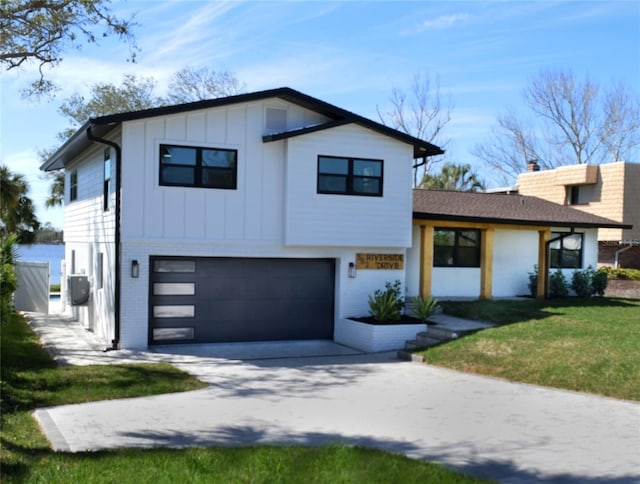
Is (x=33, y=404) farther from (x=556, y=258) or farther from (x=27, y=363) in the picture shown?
(x=556, y=258)

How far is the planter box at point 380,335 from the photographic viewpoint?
14.3 m

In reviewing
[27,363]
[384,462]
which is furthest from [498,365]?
[27,363]

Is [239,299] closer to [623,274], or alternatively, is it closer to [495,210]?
[495,210]

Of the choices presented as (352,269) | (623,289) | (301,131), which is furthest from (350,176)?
(623,289)

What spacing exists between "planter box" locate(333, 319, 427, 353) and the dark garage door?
112cm

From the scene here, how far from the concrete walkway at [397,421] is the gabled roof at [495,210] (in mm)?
6752

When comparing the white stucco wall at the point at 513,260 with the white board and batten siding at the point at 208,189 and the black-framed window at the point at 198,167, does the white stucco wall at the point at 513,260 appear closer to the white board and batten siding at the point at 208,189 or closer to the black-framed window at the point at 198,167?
the white board and batten siding at the point at 208,189

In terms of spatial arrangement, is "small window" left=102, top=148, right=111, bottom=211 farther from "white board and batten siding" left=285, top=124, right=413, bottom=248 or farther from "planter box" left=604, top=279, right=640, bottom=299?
"planter box" left=604, top=279, right=640, bottom=299

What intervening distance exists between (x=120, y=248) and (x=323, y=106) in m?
5.59

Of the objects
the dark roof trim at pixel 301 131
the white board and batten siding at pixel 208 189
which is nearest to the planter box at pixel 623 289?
the dark roof trim at pixel 301 131

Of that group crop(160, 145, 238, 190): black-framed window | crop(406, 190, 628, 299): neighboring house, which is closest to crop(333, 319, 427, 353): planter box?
crop(406, 190, 628, 299): neighboring house

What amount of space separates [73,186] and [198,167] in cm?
799

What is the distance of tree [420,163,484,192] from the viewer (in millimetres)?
42525

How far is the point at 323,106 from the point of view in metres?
15.0
